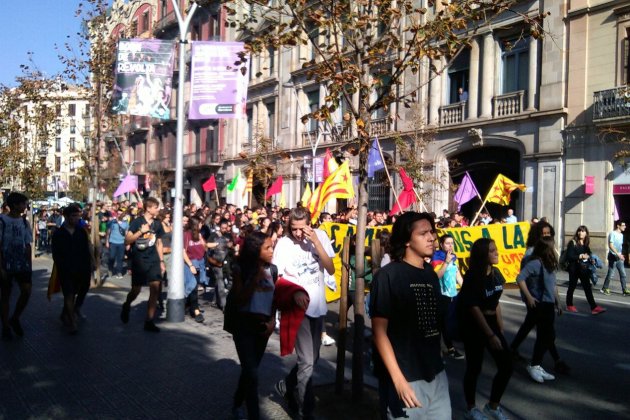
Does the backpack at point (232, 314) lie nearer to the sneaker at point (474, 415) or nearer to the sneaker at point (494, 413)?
the sneaker at point (474, 415)

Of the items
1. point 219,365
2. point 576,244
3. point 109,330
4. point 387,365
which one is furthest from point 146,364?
point 576,244

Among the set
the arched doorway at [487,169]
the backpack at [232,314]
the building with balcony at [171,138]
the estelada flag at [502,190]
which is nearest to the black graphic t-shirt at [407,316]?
the backpack at [232,314]

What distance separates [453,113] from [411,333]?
21556 millimetres

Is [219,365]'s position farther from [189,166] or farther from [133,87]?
[189,166]

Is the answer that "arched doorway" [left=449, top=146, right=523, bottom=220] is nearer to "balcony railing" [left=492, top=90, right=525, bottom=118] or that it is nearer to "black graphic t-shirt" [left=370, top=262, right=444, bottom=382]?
"balcony railing" [left=492, top=90, right=525, bottom=118]

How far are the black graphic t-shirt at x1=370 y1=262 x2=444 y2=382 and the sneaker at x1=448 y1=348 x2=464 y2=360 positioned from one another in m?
4.30

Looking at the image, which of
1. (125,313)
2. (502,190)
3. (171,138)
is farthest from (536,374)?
(171,138)

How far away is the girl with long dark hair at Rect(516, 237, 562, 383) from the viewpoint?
6453 millimetres

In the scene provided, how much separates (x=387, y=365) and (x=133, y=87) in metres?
10.2

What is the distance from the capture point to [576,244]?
11.1m

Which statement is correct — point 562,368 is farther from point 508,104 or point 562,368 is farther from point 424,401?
point 508,104

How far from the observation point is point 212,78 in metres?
11.4

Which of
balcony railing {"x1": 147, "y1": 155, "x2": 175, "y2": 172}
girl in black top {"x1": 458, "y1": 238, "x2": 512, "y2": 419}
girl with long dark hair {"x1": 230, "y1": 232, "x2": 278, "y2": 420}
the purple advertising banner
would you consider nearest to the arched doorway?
the purple advertising banner

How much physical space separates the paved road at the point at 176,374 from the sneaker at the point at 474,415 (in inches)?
11.2
